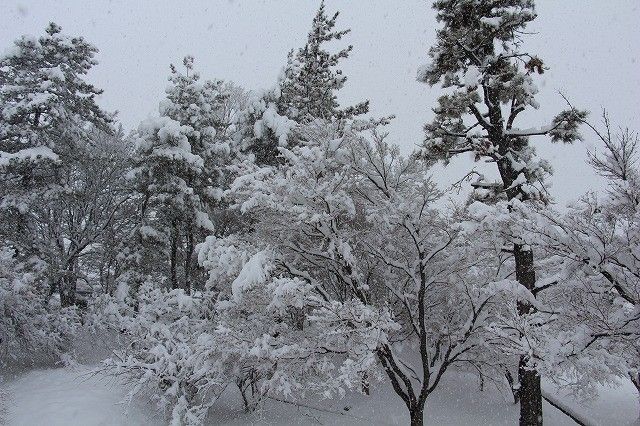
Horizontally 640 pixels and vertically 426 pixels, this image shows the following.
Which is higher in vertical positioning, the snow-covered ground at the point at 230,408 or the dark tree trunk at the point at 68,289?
the dark tree trunk at the point at 68,289

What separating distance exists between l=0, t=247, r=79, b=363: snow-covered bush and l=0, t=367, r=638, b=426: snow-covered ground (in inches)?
34.1

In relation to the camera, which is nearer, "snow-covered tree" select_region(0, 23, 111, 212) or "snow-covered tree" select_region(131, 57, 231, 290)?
"snow-covered tree" select_region(0, 23, 111, 212)

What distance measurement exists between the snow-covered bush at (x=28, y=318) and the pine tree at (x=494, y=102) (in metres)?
12.1

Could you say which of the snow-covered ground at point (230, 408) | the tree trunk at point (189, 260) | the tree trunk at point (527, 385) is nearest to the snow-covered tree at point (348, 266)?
the tree trunk at point (527, 385)

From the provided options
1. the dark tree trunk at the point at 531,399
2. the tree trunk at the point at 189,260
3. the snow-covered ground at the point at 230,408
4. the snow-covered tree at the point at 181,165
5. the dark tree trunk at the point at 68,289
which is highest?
the snow-covered tree at the point at 181,165

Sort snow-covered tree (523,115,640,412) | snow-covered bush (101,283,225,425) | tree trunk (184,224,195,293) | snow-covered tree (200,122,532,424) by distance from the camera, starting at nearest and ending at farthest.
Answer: snow-covered tree (523,115,640,412)
snow-covered tree (200,122,532,424)
snow-covered bush (101,283,225,425)
tree trunk (184,224,195,293)

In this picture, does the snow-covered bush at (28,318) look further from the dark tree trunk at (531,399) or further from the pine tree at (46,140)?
the dark tree trunk at (531,399)

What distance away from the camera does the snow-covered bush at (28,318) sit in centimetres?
1284

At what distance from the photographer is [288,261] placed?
11.3m

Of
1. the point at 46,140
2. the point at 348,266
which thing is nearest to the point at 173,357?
the point at 348,266

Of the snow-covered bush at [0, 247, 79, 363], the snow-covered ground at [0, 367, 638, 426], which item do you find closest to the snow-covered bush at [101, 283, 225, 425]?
the snow-covered ground at [0, 367, 638, 426]

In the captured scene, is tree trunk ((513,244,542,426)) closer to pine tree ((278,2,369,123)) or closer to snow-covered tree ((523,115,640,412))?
snow-covered tree ((523,115,640,412))

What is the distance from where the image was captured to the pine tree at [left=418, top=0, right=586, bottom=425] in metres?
9.58

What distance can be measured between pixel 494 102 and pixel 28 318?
47.1ft
